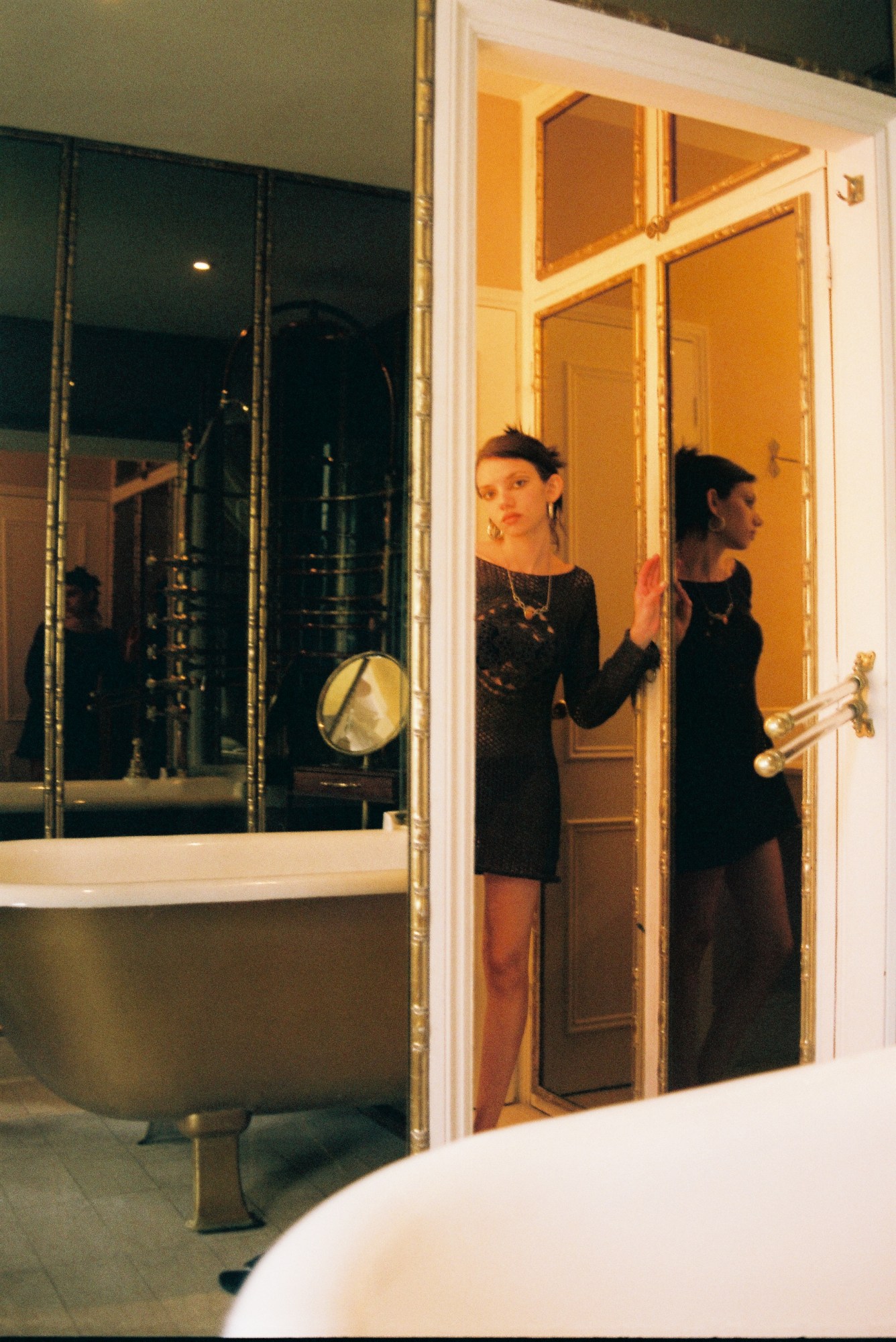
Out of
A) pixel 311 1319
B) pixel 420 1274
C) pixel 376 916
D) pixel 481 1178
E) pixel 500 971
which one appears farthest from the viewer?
pixel 500 971

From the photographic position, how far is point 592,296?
2717 millimetres

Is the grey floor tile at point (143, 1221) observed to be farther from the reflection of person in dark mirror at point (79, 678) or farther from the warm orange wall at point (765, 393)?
the warm orange wall at point (765, 393)

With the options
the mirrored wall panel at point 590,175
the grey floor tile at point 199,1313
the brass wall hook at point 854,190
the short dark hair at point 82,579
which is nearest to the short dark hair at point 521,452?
the mirrored wall panel at point 590,175

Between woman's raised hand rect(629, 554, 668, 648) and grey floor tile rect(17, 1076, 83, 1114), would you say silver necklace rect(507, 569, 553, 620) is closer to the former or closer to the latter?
woman's raised hand rect(629, 554, 668, 648)

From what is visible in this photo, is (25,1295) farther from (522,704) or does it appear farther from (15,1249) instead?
(522,704)

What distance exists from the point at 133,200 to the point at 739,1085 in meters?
1.63

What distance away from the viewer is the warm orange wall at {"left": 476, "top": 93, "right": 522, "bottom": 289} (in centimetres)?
273

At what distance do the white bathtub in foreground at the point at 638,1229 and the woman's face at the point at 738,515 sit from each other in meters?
1.40

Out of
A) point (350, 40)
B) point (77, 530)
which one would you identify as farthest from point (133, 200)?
point (77, 530)

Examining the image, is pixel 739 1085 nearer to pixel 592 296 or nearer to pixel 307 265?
pixel 307 265

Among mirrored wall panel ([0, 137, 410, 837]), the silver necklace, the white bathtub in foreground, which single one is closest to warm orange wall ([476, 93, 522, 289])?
the silver necklace

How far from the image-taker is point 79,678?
1.84 m

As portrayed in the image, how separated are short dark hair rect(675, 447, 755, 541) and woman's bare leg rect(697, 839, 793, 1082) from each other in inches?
28.8

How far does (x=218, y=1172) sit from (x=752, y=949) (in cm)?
125
